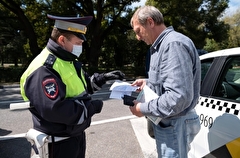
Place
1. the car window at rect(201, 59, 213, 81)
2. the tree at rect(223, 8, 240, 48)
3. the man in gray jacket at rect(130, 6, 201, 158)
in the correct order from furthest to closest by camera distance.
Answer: the tree at rect(223, 8, 240, 48) < the car window at rect(201, 59, 213, 81) < the man in gray jacket at rect(130, 6, 201, 158)

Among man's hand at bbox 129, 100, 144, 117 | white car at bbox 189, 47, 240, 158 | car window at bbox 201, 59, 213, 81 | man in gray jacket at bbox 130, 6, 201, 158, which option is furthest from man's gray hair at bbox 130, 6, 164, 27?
car window at bbox 201, 59, 213, 81

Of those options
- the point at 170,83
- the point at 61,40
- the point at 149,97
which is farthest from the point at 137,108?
the point at 61,40

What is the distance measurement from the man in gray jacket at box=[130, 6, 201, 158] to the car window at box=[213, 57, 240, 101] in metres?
0.61

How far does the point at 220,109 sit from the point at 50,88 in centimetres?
153

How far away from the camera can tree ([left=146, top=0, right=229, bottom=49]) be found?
52.0 feet

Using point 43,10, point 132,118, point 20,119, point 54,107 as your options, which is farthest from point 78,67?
point 43,10

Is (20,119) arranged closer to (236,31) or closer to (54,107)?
(54,107)

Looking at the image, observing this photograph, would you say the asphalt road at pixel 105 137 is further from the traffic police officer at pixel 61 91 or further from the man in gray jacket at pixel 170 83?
the man in gray jacket at pixel 170 83

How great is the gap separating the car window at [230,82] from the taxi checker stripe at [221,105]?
0.11 m

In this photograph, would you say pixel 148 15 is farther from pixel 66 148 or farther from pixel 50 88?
pixel 66 148

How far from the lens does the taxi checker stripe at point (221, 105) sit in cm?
179

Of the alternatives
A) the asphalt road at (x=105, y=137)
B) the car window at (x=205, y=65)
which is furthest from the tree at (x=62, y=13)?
the car window at (x=205, y=65)

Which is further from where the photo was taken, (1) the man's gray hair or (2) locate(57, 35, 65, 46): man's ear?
(2) locate(57, 35, 65, 46): man's ear

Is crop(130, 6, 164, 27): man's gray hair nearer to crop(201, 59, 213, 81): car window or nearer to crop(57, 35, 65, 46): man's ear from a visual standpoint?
crop(57, 35, 65, 46): man's ear
